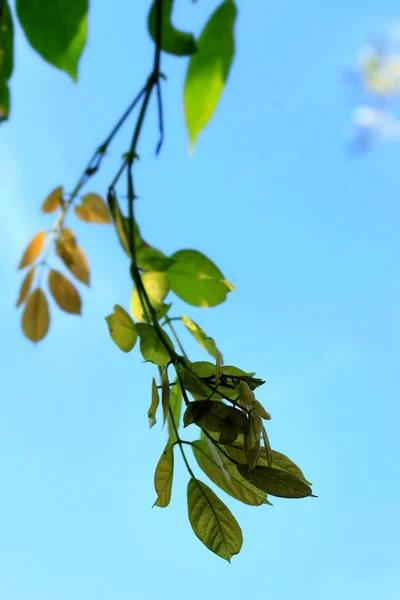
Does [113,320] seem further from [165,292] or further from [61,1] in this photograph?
[61,1]

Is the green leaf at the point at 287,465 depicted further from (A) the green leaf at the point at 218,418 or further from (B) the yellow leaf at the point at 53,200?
(B) the yellow leaf at the point at 53,200

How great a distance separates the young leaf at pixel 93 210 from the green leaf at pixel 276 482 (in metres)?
0.14

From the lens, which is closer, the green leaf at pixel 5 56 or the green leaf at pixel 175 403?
the green leaf at pixel 5 56

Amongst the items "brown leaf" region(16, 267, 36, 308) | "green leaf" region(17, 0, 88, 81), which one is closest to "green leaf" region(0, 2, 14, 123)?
"green leaf" region(17, 0, 88, 81)

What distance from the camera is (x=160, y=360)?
292mm

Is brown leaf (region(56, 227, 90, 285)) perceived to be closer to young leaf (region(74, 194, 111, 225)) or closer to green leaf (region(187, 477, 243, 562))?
young leaf (region(74, 194, 111, 225))

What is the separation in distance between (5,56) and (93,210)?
10 cm

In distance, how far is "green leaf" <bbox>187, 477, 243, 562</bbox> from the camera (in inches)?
12.0

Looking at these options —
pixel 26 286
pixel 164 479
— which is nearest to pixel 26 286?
pixel 26 286

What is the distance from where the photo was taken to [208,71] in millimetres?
238

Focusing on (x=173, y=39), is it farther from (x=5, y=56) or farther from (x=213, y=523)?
(x=213, y=523)

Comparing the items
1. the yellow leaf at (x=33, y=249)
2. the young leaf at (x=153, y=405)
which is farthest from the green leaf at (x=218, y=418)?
the yellow leaf at (x=33, y=249)

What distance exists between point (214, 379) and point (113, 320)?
56 millimetres

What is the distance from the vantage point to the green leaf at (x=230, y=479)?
1.00ft
